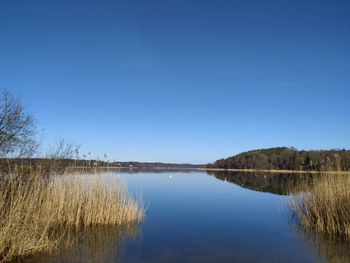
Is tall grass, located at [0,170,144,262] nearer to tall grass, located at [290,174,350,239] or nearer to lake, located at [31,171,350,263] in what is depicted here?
lake, located at [31,171,350,263]


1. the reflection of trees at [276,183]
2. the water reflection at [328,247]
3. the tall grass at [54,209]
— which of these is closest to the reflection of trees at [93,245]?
the tall grass at [54,209]

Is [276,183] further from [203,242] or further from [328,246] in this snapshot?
[203,242]

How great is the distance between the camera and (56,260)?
7.36 m

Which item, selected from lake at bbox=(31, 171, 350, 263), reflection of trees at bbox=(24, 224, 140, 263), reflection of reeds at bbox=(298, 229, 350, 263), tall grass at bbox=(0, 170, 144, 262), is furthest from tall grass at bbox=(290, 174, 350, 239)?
tall grass at bbox=(0, 170, 144, 262)

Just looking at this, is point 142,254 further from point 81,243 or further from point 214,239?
point 214,239

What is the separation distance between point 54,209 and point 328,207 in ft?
26.7

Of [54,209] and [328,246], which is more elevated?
[54,209]

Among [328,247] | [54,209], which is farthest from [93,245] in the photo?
[328,247]

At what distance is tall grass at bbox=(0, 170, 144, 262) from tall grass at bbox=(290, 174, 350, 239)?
6.01m

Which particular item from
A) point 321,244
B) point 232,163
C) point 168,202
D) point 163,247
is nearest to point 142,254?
point 163,247

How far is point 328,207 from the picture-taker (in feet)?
36.4

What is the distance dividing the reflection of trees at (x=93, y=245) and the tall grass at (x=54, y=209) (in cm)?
30

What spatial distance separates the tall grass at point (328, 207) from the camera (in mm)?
10617

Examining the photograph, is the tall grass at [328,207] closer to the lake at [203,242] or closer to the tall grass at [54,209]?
the lake at [203,242]
